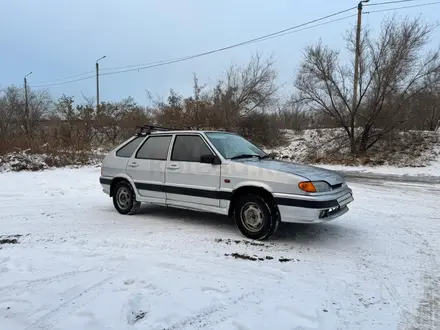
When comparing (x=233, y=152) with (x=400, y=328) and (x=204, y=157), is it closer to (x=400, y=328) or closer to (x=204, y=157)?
(x=204, y=157)

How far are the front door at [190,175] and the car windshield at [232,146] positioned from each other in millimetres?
186

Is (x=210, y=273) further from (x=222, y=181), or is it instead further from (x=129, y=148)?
(x=129, y=148)

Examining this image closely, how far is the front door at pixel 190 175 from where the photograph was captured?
5293mm

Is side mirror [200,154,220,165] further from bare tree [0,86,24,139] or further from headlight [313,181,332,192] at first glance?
bare tree [0,86,24,139]

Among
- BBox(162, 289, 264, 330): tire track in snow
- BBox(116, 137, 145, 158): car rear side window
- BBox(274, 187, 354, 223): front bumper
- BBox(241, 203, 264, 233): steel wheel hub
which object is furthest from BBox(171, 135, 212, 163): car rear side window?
BBox(162, 289, 264, 330): tire track in snow

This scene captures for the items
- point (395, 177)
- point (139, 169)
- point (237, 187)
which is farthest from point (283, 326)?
point (395, 177)

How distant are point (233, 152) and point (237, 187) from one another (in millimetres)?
747

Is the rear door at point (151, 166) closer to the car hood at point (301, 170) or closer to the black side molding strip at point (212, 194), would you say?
the black side molding strip at point (212, 194)

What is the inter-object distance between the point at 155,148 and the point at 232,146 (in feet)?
4.63

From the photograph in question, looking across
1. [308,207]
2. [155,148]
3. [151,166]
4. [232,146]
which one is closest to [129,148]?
[155,148]

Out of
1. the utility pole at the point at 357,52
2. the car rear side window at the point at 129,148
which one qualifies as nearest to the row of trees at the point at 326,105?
the utility pole at the point at 357,52

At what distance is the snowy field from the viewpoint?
2.99 m

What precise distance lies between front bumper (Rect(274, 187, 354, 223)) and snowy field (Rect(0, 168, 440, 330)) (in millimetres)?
441

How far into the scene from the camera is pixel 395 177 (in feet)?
40.3
